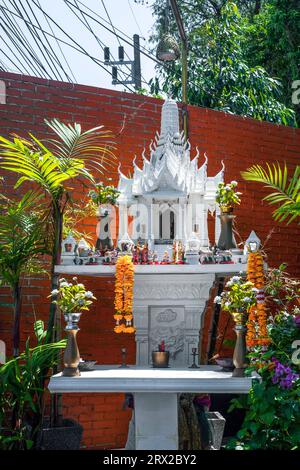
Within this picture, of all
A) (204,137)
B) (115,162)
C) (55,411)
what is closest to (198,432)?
(55,411)

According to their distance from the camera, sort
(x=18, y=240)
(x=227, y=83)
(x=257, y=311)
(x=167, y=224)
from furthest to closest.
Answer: (x=227, y=83)
(x=167, y=224)
(x=18, y=240)
(x=257, y=311)

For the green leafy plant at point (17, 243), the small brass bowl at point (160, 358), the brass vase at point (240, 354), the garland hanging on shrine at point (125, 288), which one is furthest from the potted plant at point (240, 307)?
the green leafy plant at point (17, 243)

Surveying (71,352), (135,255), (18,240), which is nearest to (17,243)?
(18,240)

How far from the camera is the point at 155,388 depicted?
475cm

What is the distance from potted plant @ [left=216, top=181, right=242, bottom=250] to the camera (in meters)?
5.59

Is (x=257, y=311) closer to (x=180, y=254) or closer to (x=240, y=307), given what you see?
(x=240, y=307)

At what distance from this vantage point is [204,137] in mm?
7328

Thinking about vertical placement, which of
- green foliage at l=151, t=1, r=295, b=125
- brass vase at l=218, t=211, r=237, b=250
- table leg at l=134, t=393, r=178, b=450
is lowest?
table leg at l=134, t=393, r=178, b=450

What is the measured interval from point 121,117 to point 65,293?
2.39 m

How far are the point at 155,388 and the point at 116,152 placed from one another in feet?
8.72

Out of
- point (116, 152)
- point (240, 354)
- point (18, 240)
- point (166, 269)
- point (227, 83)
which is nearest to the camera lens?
point (240, 354)

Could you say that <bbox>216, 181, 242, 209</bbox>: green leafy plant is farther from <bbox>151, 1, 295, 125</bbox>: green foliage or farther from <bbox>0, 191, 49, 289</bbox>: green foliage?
<bbox>151, 1, 295, 125</bbox>: green foliage

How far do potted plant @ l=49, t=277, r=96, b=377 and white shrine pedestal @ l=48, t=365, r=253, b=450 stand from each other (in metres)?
0.09

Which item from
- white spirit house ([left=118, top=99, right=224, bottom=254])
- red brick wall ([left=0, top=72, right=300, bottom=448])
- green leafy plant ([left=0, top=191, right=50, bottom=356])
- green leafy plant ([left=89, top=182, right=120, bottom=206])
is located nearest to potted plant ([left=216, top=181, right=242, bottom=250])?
white spirit house ([left=118, top=99, right=224, bottom=254])
